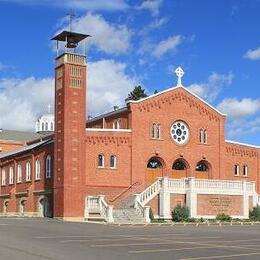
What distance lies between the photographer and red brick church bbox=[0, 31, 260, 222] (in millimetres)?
44969

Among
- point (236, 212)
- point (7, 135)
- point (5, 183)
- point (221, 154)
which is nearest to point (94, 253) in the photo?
point (236, 212)

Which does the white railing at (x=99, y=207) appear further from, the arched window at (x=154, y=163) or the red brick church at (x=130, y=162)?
the arched window at (x=154, y=163)

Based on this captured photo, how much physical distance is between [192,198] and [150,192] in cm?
325

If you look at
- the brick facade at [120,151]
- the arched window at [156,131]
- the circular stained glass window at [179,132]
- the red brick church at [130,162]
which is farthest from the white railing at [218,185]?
the arched window at [156,131]

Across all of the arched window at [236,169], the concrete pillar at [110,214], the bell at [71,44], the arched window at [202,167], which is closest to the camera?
the concrete pillar at [110,214]

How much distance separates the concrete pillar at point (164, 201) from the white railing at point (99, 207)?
15.3 ft

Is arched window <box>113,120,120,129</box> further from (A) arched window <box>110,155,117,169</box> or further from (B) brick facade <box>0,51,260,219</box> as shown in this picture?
(A) arched window <box>110,155,117,169</box>

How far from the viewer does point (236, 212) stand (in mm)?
47875

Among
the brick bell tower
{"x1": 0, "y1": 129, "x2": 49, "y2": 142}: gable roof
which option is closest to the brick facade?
the brick bell tower

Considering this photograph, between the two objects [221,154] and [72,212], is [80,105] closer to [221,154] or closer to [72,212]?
[72,212]

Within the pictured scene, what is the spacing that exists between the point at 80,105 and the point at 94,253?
2823cm

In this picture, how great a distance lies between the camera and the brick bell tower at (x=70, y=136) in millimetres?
44406

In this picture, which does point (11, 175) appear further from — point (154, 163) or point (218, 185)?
point (218, 185)

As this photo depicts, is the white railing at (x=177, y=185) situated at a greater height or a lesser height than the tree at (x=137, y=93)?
lesser
